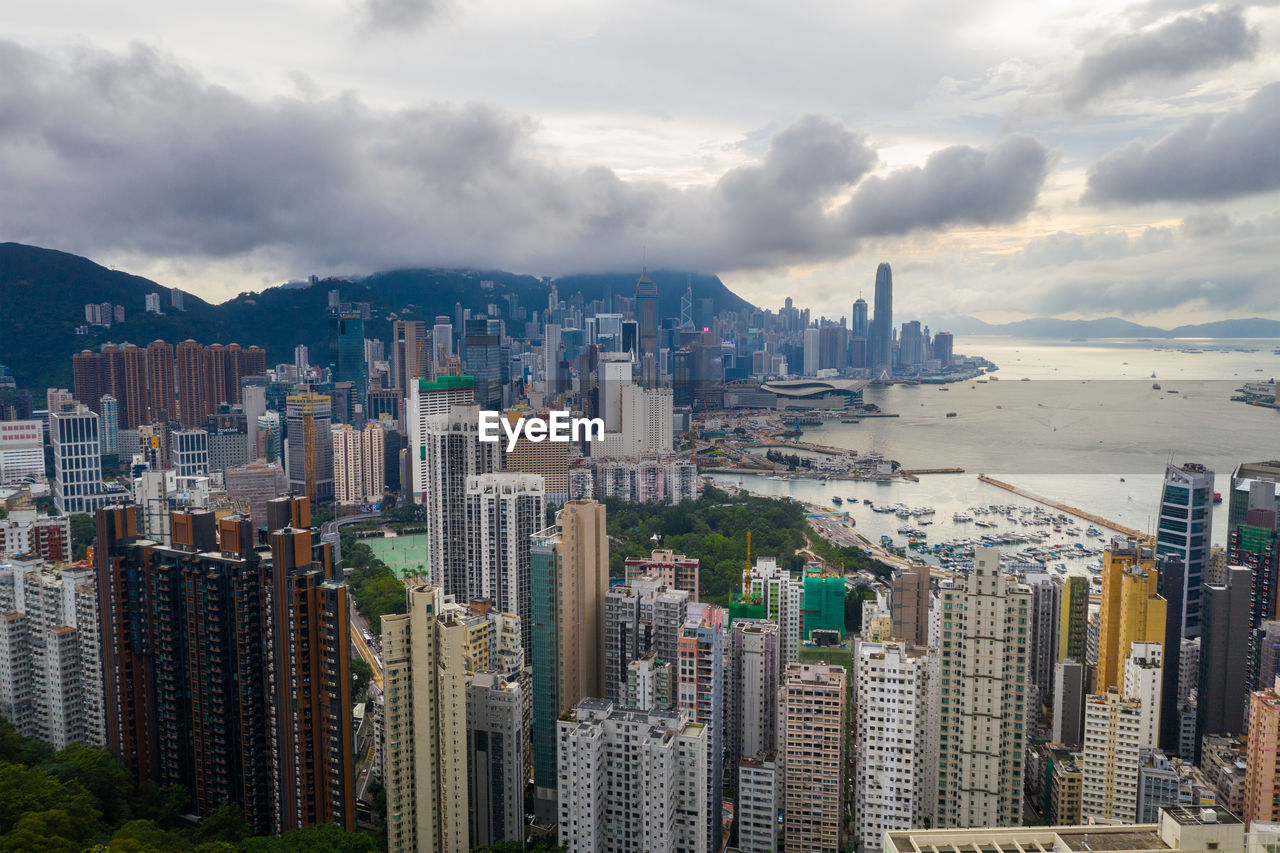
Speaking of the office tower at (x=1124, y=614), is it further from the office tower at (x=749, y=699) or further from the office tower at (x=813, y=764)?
the office tower at (x=749, y=699)

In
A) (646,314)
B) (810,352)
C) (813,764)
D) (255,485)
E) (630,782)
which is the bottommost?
(813,764)

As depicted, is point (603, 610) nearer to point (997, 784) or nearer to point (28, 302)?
point (997, 784)

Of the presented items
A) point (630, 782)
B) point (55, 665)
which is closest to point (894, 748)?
point (630, 782)

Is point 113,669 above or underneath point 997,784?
above

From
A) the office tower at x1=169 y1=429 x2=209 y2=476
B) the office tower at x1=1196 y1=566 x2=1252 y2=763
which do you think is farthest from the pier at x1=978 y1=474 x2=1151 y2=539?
the office tower at x1=169 y1=429 x2=209 y2=476

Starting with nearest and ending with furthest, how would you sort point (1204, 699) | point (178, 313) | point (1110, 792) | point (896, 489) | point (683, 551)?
1. point (1110, 792)
2. point (1204, 699)
3. point (683, 551)
4. point (896, 489)
5. point (178, 313)

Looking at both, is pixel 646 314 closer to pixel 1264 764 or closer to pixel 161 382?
pixel 161 382

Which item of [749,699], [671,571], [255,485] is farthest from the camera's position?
[255,485]

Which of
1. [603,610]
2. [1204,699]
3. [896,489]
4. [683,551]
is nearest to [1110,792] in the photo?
[1204,699]
